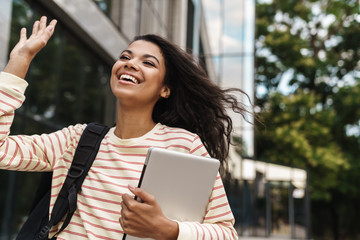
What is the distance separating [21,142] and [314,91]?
764 inches

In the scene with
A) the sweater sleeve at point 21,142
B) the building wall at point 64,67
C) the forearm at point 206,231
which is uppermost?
the building wall at point 64,67

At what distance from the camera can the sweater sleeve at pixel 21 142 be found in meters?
1.56

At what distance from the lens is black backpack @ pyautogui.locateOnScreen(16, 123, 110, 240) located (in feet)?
5.31

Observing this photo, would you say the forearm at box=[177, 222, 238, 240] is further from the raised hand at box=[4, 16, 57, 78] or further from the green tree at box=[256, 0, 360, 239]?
the green tree at box=[256, 0, 360, 239]

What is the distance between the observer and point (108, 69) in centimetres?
962

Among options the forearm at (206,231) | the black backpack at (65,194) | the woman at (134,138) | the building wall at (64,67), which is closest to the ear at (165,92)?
the woman at (134,138)

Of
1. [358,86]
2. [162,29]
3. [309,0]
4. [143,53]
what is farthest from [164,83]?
[309,0]

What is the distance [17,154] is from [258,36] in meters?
20.0

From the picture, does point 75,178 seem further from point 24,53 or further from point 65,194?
point 24,53

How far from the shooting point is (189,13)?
17375 mm

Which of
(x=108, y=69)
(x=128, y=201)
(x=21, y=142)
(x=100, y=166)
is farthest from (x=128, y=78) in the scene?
(x=108, y=69)

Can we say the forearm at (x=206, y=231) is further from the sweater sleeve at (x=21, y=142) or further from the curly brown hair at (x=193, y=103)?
the sweater sleeve at (x=21, y=142)

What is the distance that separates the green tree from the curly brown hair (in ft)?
49.1

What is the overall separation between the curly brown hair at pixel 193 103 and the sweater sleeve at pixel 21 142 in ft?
1.54
